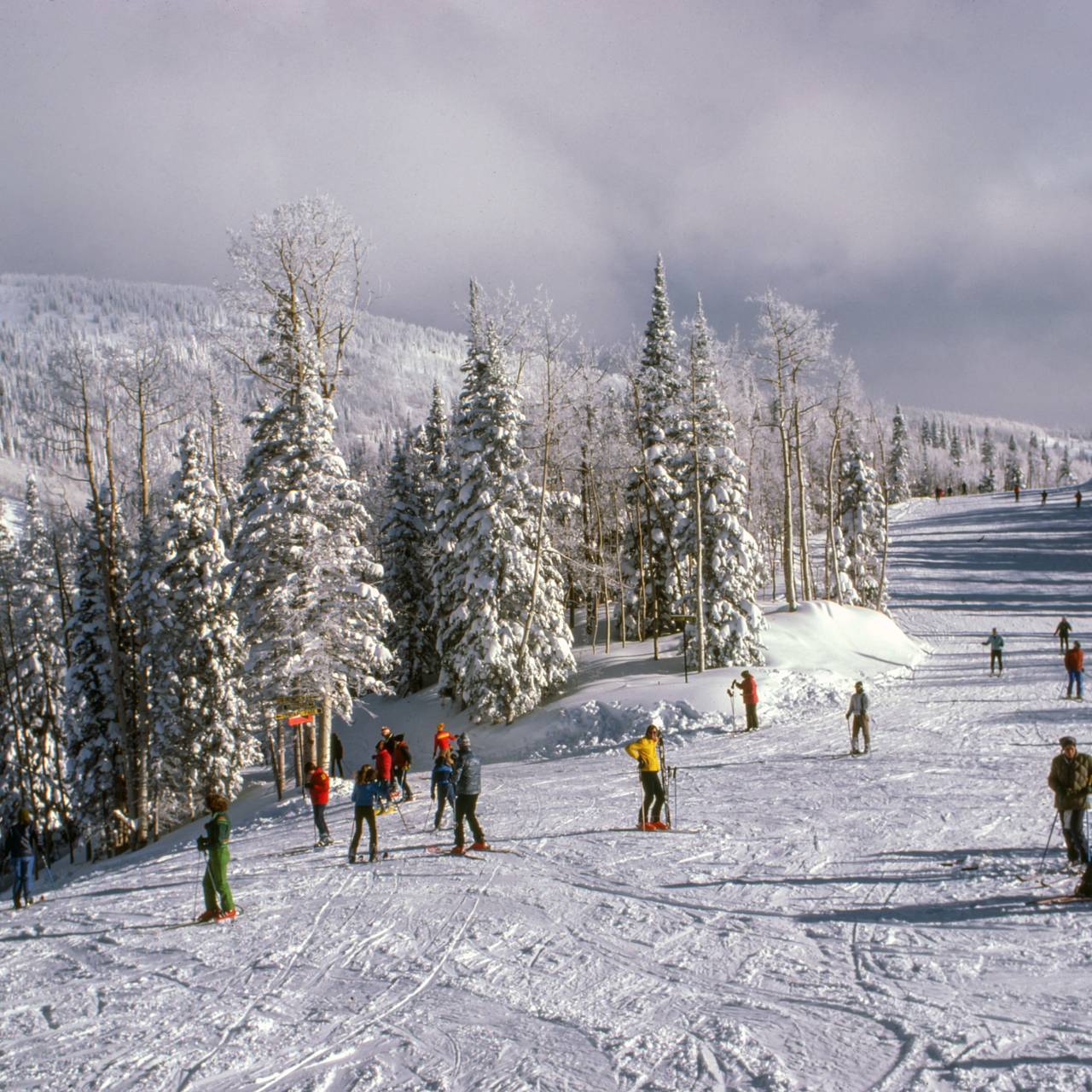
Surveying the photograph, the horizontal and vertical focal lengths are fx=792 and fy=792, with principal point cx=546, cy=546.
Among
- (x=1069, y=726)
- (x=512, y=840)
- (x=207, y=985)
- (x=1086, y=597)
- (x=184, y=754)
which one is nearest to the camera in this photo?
(x=207, y=985)

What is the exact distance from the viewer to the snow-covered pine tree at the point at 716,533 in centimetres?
2980

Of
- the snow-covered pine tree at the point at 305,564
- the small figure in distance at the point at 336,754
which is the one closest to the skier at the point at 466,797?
the snow-covered pine tree at the point at 305,564

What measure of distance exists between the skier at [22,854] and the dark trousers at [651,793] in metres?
11.4

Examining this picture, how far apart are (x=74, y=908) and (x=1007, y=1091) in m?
13.0

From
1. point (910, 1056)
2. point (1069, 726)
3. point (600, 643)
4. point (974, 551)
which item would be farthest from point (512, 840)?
point (974, 551)

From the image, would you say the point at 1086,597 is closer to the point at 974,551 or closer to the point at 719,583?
the point at 974,551

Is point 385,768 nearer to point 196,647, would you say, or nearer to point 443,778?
point 443,778

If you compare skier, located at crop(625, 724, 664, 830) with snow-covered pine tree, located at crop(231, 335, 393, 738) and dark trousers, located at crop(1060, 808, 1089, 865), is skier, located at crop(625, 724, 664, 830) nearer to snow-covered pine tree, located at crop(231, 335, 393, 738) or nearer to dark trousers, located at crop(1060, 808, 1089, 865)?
dark trousers, located at crop(1060, 808, 1089, 865)

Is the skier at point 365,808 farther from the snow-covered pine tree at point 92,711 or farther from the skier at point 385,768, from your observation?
the snow-covered pine tree at point 92,711

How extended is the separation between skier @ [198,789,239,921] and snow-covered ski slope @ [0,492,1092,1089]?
1.06ft

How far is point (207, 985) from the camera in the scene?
8555 millimetres

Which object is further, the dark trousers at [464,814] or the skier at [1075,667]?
the skier at [1075,667]

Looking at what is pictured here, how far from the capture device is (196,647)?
3016 centimetres

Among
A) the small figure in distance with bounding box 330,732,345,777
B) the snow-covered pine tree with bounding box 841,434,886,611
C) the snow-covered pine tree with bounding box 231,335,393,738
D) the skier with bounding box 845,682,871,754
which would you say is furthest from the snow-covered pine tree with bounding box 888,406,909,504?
the snow-covered pine tree with bounding box 231,335,393,738
